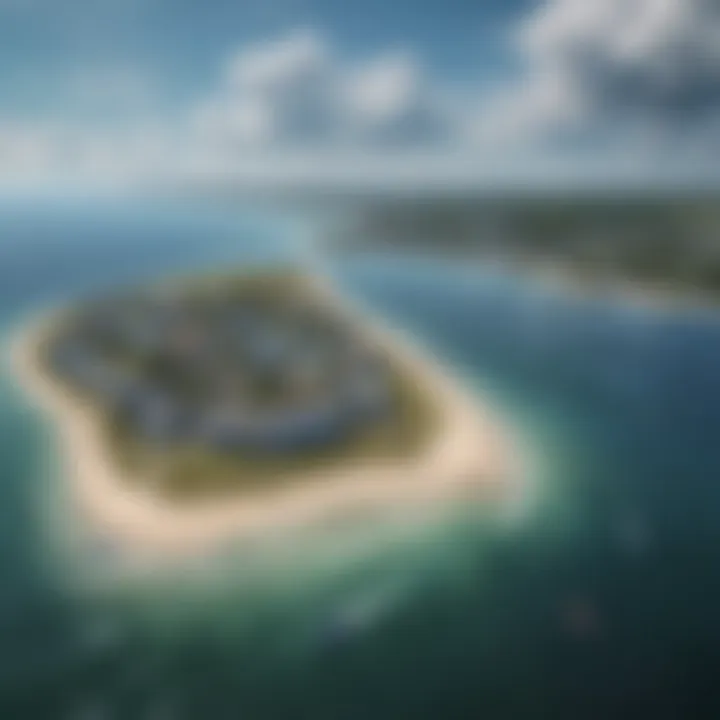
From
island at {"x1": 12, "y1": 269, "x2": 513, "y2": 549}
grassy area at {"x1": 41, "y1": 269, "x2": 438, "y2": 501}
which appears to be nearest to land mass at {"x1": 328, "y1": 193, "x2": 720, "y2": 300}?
island at {"x1": 12, "y1": 269, "x2": 513, "y2": 549}

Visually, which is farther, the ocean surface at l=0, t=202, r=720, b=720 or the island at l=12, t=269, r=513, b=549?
the island at l=12, t=269, r=513, b=549

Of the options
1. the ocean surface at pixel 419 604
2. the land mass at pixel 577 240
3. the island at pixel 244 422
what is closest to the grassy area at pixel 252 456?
the island at pixel 244 422

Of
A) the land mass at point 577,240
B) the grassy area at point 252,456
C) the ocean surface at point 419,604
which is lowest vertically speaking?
the ocean surface at point 419,604

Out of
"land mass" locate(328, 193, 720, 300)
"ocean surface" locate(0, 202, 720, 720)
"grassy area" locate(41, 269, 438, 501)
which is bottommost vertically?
"ocean surface" locate(0, 202, 720, 720)

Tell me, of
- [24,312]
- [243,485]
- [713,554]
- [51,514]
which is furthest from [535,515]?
[24,312]

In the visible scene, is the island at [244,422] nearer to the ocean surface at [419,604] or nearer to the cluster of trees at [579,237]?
the ocean surface at [419,604]

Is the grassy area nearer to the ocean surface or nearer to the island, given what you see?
the island
